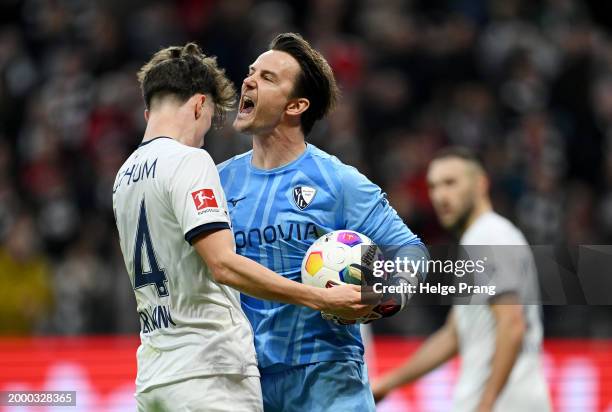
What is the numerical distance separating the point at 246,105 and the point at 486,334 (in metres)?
2.25

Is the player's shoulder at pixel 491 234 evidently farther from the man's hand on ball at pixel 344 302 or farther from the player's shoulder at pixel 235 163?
the man's hand on ball at pixel 344 302

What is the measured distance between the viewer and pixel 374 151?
39.3 feet

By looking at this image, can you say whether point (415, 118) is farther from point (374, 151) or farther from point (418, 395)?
point (418, 395)

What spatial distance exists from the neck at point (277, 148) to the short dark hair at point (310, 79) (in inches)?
4.4

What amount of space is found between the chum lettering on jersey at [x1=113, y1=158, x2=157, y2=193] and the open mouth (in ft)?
2.32

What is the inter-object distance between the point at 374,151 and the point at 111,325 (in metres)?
3.26

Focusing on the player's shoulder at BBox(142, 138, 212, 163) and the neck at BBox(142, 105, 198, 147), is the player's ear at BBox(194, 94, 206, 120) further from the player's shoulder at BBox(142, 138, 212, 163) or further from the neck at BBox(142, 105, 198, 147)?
the player's shoulder at BBox(142, 138, 212, 163)

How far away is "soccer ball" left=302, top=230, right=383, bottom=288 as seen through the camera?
477 centimetres

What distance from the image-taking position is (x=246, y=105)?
529 centimetres

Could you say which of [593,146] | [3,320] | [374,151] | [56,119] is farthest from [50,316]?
[593,146]

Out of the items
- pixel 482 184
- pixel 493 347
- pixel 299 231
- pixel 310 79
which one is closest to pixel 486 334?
pixel 493 347

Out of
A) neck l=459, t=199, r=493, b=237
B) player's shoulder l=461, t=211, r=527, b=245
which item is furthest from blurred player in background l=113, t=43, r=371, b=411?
neck l=459, t=199, r=493, b=237

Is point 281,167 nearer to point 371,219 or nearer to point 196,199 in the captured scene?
point 371,219

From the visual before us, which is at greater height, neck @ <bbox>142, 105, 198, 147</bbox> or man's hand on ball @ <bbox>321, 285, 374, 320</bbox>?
neck @ <bbox>142, 105, 198, 147</bbox>
